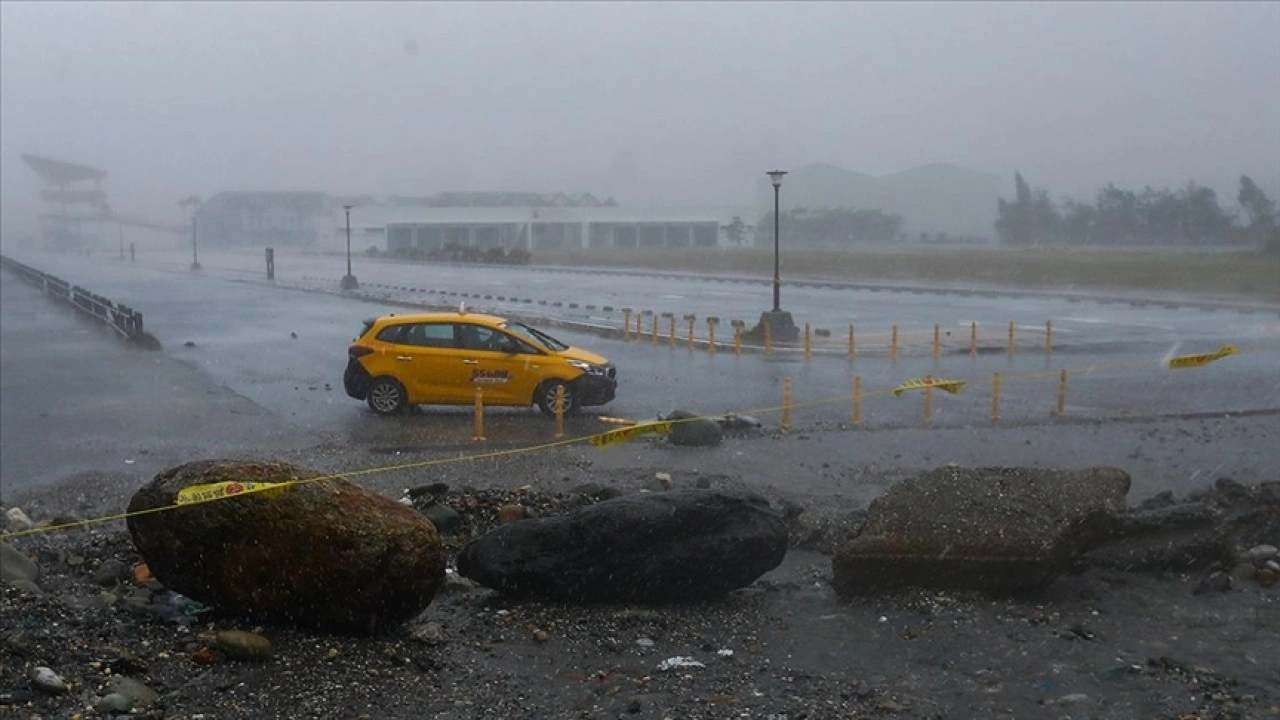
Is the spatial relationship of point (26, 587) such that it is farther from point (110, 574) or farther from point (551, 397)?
point (551, 397)

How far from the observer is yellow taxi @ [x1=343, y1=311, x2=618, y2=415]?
60.1 feet

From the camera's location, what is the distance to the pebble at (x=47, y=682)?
6.49 meters

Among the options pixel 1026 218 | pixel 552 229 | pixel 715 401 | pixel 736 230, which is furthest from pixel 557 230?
pixel 715 401

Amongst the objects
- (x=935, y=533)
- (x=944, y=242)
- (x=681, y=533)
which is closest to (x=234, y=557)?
(x=681, y=533)

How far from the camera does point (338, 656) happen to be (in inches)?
285

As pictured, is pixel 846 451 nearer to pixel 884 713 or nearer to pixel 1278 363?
pixel 884 713

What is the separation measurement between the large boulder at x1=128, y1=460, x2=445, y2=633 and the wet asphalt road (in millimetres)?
6412

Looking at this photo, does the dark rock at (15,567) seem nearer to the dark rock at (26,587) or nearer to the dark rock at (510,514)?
the dark rock at (26,587)

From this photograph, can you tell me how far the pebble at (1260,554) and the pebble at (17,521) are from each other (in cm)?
945

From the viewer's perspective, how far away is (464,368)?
60.4 feet

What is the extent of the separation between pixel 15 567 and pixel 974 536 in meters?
6.24

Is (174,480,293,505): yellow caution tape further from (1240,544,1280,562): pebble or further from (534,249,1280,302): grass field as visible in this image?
(534,249,1280,302): grass field

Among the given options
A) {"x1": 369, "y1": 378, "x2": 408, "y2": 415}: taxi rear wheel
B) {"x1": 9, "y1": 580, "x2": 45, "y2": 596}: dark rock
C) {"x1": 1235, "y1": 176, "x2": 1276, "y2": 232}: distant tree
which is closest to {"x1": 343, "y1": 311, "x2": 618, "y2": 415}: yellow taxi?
{"x1": 369, "y1": 378, "x2": 408, "y2": 415}: taxi rear wheel

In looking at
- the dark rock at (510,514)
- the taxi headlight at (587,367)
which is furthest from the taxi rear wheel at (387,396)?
the dark rock at (510,514)
